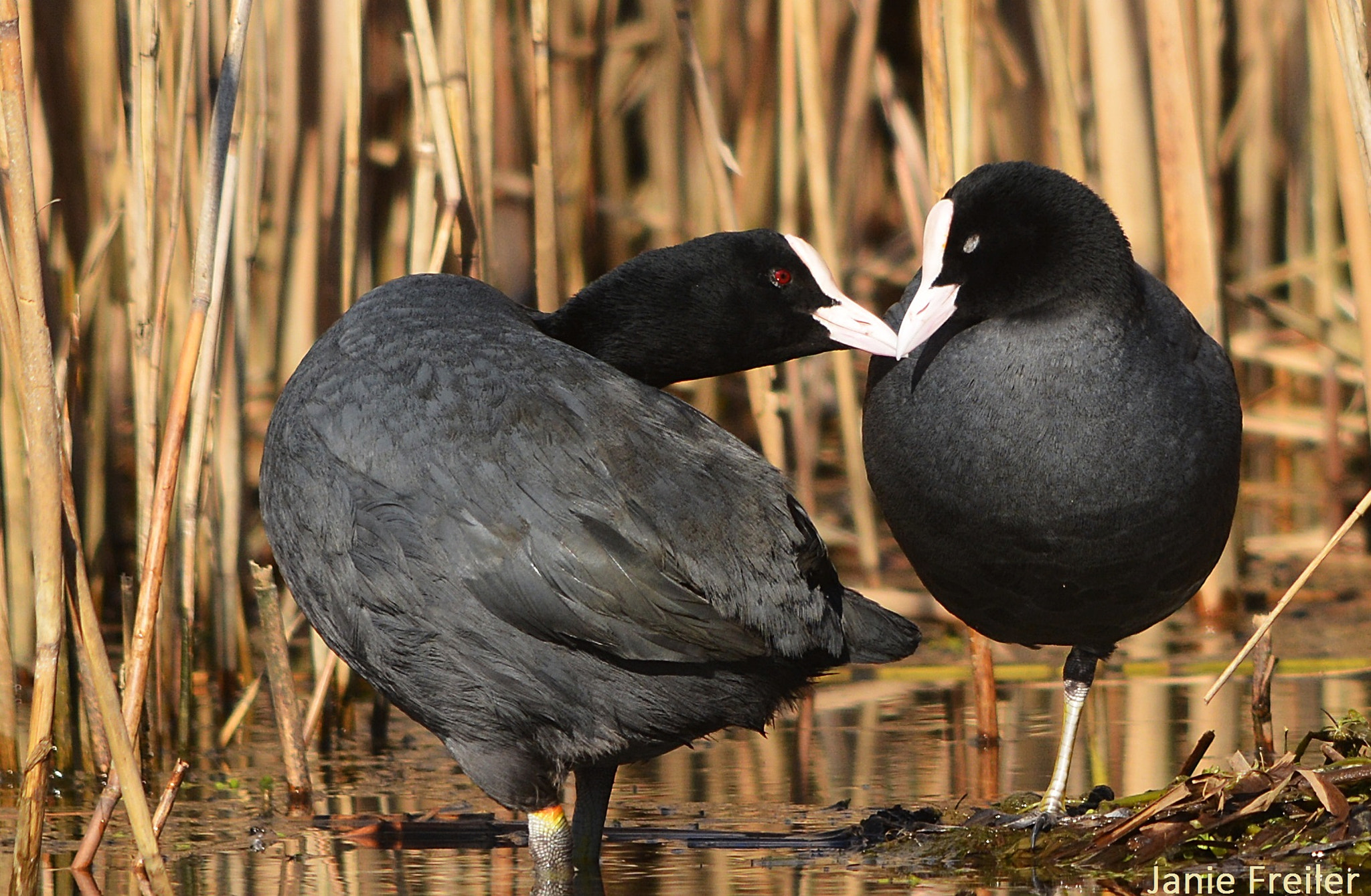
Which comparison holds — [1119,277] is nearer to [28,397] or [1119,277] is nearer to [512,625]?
[512,625]

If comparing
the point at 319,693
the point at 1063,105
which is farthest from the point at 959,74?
the point at 319,693

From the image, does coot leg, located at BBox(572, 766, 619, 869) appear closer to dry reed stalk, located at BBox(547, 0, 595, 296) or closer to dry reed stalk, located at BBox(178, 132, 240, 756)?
dry reed stalk, located at BBox(178, 132, 240, 756)

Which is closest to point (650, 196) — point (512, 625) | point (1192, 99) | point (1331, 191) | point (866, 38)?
point (866, 38)

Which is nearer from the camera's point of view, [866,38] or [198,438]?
[198,438]

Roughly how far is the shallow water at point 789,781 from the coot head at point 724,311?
2.46 ft

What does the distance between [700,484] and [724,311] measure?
1.21 ft

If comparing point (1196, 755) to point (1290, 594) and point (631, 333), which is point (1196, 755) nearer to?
point (1290, 594)

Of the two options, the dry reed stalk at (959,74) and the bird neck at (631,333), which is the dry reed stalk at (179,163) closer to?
the bird neck at (631,333)

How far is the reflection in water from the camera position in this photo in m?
2.60

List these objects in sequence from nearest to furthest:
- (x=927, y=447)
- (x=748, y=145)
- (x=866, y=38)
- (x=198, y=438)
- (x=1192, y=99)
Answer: (x=927, y=447)
(x=198, y=438)
(x=1192, y=99)
(x=866, y=38)
(x=748, y=145)

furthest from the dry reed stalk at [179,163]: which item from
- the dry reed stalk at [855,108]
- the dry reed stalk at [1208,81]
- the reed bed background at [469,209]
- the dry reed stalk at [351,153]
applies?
the dry reed stalk at [1208,81]

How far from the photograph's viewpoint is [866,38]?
4902 millimetres

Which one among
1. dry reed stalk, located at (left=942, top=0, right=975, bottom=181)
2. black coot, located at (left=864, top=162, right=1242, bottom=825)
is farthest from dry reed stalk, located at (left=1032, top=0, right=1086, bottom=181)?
black coot, located at (left=864, top=162, right=1242, bottom=825)

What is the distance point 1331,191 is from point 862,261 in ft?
4.80
